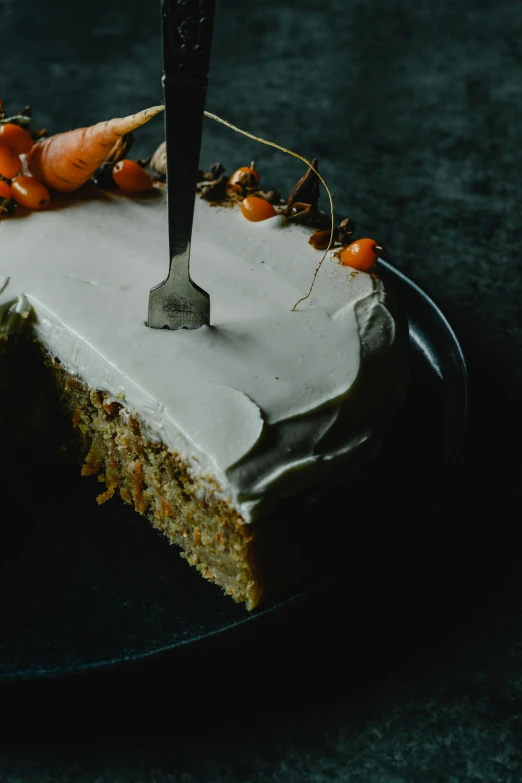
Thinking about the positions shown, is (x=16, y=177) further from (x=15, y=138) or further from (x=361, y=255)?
(x=361, y=255)

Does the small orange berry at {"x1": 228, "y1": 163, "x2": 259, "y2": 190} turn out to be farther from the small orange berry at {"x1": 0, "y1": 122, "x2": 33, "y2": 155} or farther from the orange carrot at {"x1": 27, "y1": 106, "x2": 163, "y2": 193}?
the small orange berry at {"x1": 0, "y1": 122, "x2": 33, "y2": 155}

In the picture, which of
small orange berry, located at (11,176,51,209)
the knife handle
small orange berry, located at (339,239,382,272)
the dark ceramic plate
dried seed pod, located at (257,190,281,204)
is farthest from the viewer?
dried seed pod, located at (257,190,281,204)

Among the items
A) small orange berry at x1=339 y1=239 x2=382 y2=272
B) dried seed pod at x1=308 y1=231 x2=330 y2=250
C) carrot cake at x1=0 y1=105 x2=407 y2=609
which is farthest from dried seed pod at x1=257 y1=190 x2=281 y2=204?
small orange berry at x1=339 y1=239 x2=382 y2=272

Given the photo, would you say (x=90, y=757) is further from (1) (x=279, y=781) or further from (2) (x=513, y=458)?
(2) (x=513, y=458)

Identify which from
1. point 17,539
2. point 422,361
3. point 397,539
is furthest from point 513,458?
point 17,539

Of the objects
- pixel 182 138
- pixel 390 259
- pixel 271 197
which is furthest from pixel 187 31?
pixel 390 259

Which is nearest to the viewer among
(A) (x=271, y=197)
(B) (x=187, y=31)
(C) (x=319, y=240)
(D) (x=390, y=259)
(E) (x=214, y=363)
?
(B) (x=187, y=31)

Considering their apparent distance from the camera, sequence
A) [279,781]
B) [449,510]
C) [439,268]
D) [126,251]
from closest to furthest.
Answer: [279,781] → [449,510] → [126,251] → [439,268]
